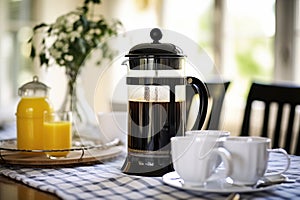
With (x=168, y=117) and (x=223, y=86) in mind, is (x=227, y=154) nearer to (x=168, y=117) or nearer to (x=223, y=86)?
(x=168, y=117)

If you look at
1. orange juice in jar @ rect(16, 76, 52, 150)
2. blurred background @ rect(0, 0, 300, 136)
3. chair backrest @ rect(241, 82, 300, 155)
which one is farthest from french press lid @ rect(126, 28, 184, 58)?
blurred background @ rect(0, 0, 300, 136)

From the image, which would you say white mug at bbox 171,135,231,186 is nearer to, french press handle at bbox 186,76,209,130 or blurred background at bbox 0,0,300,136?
french press handle at bbox 186,76,209,130

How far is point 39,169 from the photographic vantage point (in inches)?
49.8

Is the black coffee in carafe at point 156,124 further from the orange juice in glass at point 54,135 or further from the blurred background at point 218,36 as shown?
the blurred background at point 218,36

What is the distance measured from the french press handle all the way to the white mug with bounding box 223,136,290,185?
16 cm

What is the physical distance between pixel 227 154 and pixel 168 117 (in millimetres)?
230

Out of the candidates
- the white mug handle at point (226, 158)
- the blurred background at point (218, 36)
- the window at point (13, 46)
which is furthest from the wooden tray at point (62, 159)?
the window at point (13, 46)

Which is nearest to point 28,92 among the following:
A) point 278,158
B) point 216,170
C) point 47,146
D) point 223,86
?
point 47,146

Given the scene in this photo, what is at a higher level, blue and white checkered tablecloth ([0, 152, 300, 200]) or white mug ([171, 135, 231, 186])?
white mug ([171, 135, 231, 186])

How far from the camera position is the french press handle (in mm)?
1176

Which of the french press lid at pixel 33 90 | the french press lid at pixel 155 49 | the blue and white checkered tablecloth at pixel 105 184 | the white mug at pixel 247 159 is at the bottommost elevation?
the blue and white checkered tablecloth at pixel 105 184

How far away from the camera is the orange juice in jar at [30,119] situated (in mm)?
1392

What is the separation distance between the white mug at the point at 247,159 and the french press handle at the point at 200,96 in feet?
0.53

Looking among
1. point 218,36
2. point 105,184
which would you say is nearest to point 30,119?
point 105,184
